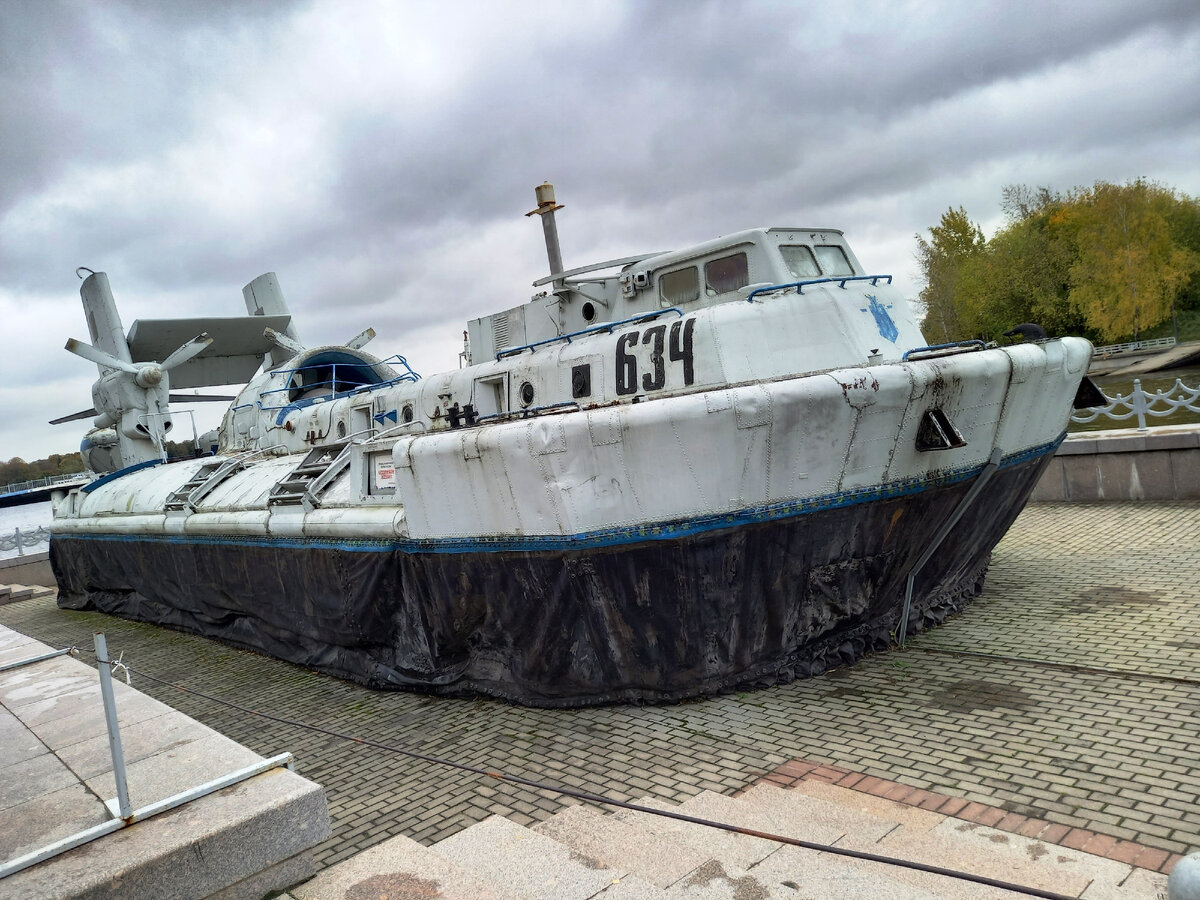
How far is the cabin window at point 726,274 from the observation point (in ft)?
23.9

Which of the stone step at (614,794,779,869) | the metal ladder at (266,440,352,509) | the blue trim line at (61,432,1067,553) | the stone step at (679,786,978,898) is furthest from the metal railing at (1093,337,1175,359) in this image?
the stone step at (614,794,779,869)

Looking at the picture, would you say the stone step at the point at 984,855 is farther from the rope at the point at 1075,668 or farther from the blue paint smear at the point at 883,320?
the blue paint smear at the point at 883,320

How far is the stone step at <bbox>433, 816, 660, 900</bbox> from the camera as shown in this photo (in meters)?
3.30

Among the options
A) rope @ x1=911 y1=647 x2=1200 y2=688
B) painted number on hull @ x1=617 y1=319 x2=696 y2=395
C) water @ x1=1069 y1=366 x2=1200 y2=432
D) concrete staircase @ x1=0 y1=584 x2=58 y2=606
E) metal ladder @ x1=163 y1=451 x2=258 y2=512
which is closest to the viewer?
rope @ x1=911 y1=647 x2=1200 y2=688

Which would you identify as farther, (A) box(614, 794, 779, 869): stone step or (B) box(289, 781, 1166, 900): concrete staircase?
(A) box(614, 794, 779, 869): stone step

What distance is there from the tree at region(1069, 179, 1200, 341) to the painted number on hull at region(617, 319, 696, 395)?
39.8m

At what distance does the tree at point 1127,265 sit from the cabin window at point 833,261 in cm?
3770

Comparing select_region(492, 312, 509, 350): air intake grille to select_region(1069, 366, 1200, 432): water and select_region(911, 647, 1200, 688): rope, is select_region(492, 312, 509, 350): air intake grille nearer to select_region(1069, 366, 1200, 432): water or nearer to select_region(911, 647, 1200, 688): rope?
select_region(911, 647, 1200, 688): rope

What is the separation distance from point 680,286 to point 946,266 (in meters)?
44.6

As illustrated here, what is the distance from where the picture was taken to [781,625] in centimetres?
594

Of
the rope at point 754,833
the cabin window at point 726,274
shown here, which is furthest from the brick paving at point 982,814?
the cabin window at point 726,274

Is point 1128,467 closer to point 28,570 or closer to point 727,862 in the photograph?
point 727,862

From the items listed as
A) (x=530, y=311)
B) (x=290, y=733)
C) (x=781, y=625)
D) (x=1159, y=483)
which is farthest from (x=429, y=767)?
(x=1159, y=483)

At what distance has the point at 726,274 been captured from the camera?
7.38 m
